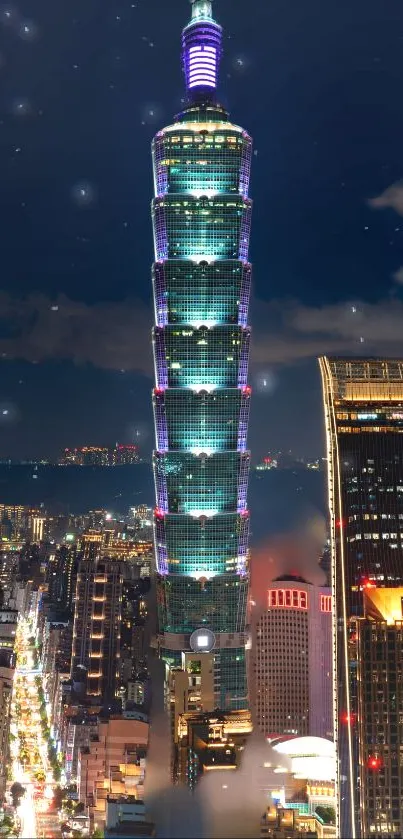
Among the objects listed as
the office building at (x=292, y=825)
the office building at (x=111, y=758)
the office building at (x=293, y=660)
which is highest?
the office building at (x=293, y=660)

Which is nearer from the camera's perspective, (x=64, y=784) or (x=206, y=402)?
(x=64, y=784)

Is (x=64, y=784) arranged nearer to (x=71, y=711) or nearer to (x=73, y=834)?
(x=71, y=711)

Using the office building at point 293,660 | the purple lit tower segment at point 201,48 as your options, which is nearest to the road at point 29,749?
the office building at point 293,660

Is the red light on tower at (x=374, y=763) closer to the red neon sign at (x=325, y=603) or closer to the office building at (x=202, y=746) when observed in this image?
the office building at (x=202, y=746)

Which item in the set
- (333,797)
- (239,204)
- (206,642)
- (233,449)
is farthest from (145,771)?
(239,204)

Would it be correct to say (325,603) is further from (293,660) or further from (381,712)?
(381,712)

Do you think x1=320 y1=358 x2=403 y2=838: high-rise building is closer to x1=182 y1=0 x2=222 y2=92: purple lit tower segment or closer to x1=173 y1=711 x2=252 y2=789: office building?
x1=173 y1=711 x2=252 y2=789: office building

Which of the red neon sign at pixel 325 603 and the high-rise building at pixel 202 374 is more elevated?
the high-rise building at pixel 202 374
